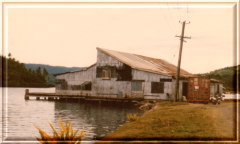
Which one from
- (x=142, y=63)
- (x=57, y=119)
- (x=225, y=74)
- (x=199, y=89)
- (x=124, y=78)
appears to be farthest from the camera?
(x=142, y=63)

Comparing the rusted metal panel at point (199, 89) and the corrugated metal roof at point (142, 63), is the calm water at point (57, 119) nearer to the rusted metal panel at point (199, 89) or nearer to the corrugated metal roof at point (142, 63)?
the corrugated metal roof at point (142, 63)

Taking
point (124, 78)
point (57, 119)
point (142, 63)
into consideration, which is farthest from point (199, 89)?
point (57, 119)

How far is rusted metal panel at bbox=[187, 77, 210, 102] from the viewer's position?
31.8 meters

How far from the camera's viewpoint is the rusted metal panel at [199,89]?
31.8 m

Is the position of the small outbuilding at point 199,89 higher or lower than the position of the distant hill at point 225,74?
lower

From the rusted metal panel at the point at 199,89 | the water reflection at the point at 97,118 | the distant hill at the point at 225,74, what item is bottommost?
the water reflection at the point at 97,118

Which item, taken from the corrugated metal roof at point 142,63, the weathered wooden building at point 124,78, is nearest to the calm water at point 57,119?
the weathered wooden building at point 124,78

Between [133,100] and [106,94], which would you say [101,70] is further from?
[133,100]

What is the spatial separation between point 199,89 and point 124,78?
450 inches

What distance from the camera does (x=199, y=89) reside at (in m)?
32.4

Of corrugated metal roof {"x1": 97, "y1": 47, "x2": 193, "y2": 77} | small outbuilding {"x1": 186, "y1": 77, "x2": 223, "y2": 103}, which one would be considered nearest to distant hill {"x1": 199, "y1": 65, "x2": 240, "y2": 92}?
small outbuilding {"x1": 186, "y1": 77, "x2": 223, "y2": 103}

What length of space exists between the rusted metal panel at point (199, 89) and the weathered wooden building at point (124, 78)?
15.2ft

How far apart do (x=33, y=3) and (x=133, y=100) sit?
28720 mm

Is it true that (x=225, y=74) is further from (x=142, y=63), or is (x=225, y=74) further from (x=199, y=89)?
(x=142, y=63)
